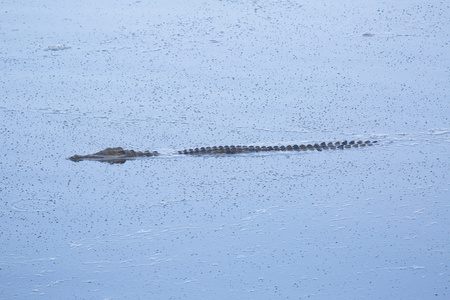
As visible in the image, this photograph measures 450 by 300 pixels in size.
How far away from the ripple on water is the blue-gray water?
27 millimetres

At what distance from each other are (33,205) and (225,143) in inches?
123

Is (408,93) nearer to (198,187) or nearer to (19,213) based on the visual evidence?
(198,187)

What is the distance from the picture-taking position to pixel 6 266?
6031 mm

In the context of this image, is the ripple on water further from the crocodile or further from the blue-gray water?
the crocodile

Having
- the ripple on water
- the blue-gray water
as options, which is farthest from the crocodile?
the ripple on water

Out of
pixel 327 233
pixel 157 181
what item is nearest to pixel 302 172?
pixel 327 233

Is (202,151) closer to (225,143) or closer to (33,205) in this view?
(225,143)

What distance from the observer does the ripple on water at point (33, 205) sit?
7090mm

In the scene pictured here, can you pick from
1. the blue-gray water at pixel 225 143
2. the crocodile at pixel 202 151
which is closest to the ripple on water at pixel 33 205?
the blue-gray water at pixel 225 143

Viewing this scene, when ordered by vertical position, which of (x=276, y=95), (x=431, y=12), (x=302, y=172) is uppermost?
(x=431, y=12)

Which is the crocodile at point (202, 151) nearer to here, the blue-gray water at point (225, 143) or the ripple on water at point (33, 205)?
the blue-gray water at point (225, 143)

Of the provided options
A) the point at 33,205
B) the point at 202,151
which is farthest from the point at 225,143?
the point at 33,205

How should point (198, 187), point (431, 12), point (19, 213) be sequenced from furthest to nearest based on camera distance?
1. point (431, 12)
2. point (198, 187)
3. point (19, 213)

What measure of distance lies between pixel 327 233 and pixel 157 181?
261 centimetres
